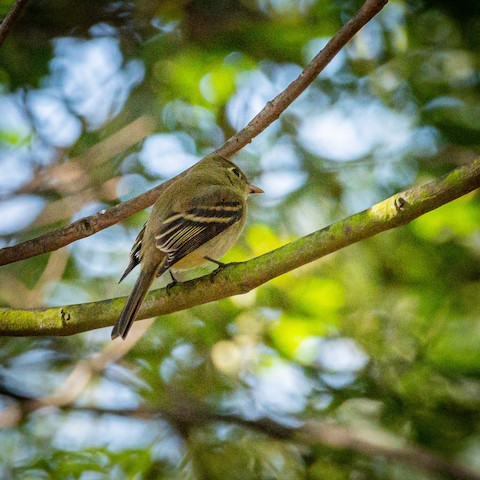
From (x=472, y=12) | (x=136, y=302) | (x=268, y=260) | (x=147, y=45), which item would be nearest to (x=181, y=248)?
(x=136, y=302)

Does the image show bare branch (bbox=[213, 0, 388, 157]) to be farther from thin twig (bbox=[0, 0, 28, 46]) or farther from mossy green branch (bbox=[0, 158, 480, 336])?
thin twig (bbox=[0, 0, 28, 46])

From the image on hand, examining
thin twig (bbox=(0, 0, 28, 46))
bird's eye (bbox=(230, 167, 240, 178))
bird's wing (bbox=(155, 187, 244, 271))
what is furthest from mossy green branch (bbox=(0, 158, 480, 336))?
bird's eye (bbox=(230, 167, 240, 178))

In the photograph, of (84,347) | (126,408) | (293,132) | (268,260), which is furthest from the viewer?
(293,132)

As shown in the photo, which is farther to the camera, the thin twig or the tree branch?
the tree branch

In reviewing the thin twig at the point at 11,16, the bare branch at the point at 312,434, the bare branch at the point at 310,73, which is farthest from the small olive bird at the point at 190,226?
the thin twig at the point at 11,16

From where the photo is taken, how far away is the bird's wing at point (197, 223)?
4152 mm

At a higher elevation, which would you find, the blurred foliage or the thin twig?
the thin twig

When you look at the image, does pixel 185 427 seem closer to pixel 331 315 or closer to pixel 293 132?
pixel 331 315

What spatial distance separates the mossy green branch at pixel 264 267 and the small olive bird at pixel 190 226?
27 centimetres

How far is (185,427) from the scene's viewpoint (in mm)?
5031

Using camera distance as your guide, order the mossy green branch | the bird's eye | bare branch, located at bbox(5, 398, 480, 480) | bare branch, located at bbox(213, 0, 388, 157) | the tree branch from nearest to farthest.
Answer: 1. the mossy green branch
2. bare branch, located at bbox(213, 0, 388, 157)
3. the tree branch
4. bare branch, located at bbox(5, 398, 480, 480)
5. the bird's eye

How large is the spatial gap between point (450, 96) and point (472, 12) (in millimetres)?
725

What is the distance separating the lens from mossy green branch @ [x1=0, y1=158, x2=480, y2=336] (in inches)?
116

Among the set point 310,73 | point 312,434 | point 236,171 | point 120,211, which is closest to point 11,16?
point 120,211
